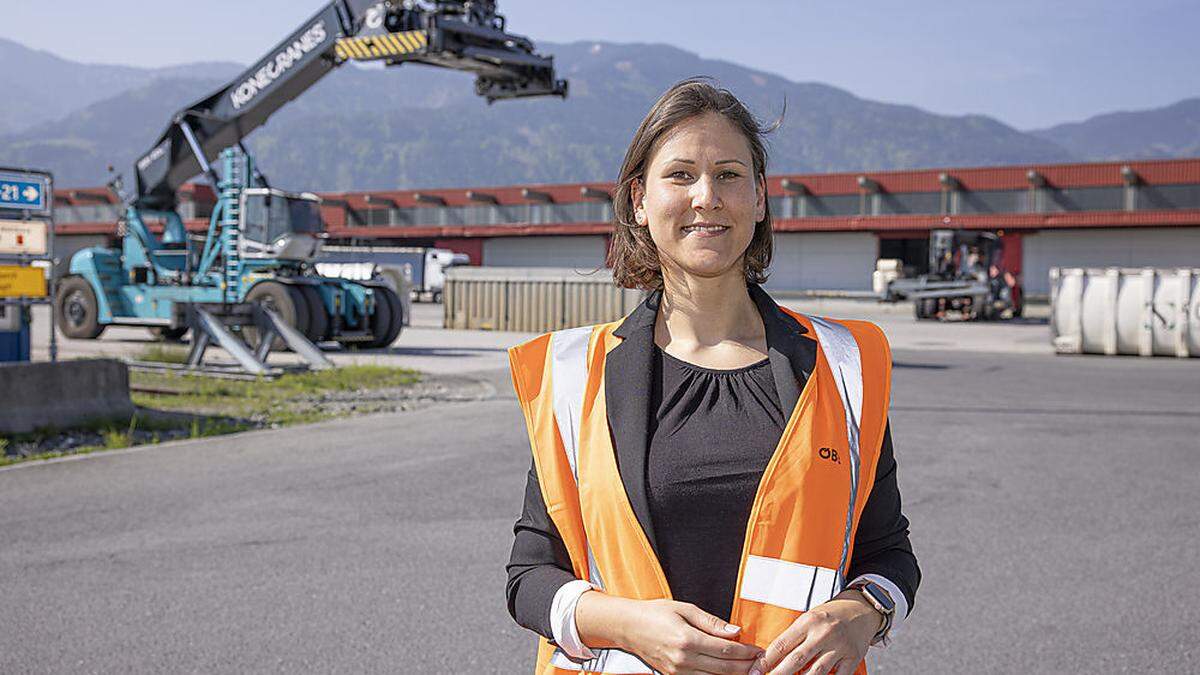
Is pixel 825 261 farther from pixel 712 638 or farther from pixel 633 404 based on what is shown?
pixel 712 638

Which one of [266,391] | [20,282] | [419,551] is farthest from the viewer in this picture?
[266,391]

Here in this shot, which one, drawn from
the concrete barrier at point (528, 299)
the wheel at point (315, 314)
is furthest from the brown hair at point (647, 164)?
the concrete barrier at point (528, 299)

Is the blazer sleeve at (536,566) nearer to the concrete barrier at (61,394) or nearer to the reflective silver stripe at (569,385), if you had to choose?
the reflective silver stripe at (569,385)

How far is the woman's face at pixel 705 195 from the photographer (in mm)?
2281

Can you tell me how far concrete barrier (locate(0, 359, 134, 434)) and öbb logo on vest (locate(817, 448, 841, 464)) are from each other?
10.0 metres

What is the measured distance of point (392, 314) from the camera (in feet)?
74.3

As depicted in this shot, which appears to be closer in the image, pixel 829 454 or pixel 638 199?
pixel 829 454

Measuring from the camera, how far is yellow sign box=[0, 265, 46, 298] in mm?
11188

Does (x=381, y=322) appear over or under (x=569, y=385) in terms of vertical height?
under

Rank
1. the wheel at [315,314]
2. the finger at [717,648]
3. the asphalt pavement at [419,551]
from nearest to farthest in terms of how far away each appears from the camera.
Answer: the finger at [717,648] → the asphalt pavement at [419,551] → the wheel at [315,314]

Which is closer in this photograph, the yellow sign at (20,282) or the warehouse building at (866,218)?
the yellow sign at (20,282)

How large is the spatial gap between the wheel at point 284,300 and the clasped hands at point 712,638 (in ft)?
63.0

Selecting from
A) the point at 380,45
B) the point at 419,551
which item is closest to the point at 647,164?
the point at 419,551

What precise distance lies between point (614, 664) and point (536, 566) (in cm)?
26
